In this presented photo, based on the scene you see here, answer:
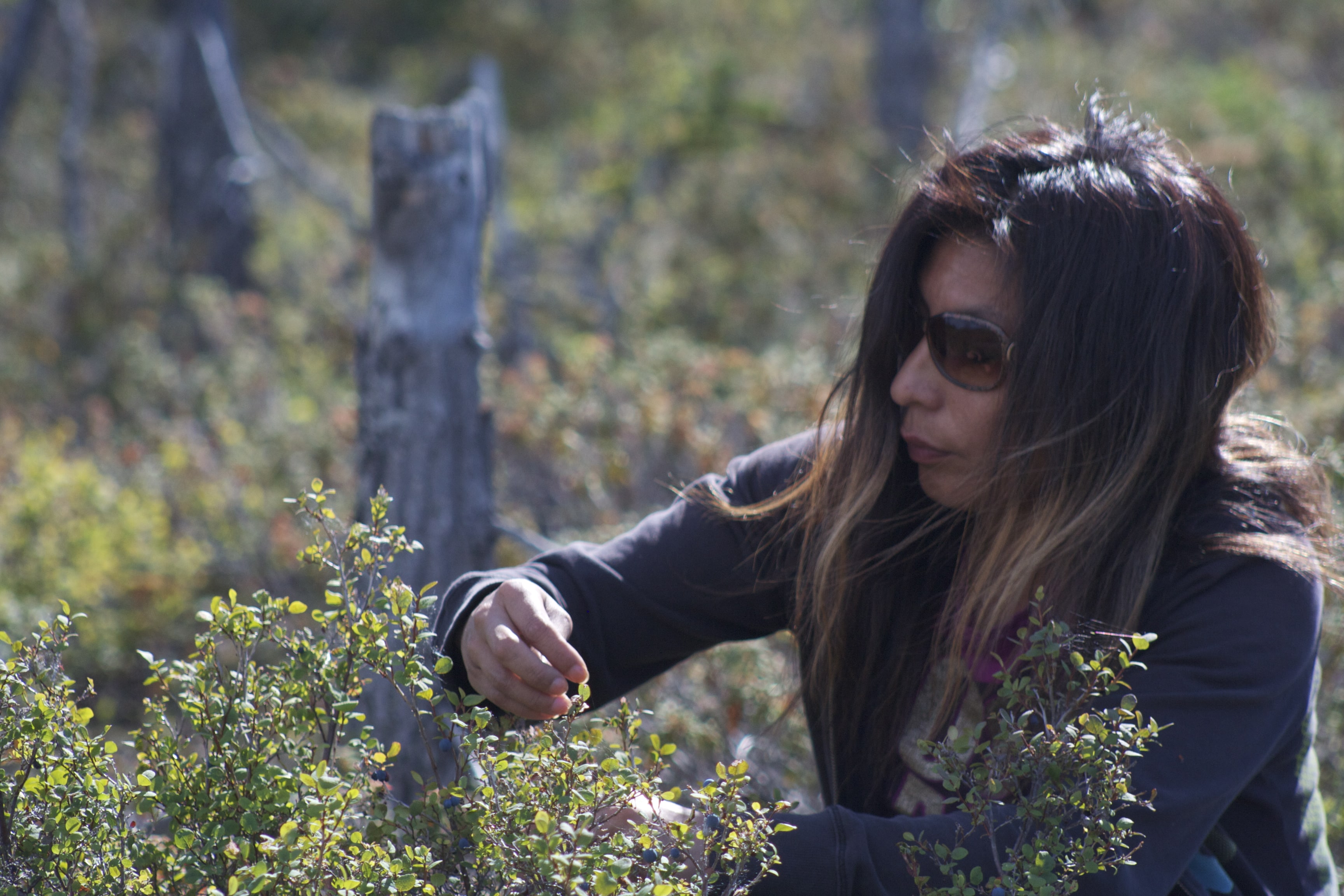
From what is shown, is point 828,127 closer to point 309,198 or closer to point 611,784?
point 309,198

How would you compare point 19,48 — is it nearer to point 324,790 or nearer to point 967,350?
point 967,350

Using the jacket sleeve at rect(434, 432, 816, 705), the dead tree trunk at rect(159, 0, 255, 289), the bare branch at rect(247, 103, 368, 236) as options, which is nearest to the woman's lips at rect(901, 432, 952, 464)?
the jacket sleeve at rect(434, 432, 816, 705)

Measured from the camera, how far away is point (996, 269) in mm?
1708

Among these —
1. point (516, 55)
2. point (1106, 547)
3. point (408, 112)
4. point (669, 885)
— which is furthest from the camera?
point (516, 55)

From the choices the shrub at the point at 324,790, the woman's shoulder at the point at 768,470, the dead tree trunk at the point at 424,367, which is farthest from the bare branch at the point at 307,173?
the shrub at the point at 324,790


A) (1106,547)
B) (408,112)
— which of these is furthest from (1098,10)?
(1106,547)

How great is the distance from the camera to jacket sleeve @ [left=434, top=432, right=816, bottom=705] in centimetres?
181

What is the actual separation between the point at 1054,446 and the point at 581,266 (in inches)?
224

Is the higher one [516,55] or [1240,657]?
[516,55]

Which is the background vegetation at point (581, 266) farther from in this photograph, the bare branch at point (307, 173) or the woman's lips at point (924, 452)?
the woman's lips at point (924, 452)

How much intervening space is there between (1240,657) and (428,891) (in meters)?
1.05

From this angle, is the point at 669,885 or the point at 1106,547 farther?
the point at 1106,547

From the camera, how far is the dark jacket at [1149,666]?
1.38m

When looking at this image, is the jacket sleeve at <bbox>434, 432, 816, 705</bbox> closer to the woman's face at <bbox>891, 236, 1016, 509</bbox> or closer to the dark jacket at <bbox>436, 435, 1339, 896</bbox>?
the dark jacket at <bbox>436, 435, 1339, 896</bbox>
